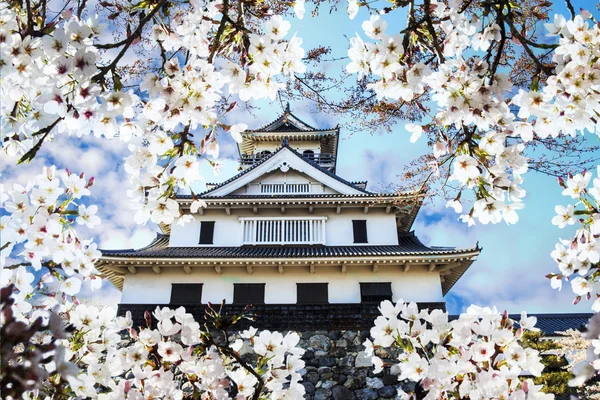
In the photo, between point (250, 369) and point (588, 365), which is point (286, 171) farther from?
point (588, 365)

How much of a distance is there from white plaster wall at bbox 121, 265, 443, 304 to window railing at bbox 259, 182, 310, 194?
3.88 meters

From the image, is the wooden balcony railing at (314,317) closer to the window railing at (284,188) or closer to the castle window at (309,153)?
the window railing at (284,188)

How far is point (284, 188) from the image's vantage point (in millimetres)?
15961

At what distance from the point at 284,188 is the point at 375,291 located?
5407 mm

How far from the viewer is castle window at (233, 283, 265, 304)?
12.4 metres

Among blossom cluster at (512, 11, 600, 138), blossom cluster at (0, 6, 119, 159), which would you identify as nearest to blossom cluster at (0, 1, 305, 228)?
blossom cluster at (0, 6, 119, 159)

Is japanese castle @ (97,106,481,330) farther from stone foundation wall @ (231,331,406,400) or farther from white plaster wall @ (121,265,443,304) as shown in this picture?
stone foundation wall @ (231,331,406,400)

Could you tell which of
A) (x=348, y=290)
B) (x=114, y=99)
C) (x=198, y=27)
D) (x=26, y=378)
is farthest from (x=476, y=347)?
(x=348, y=290)

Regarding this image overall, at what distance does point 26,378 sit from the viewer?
1089mm

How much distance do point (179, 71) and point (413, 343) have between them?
1.98 metres

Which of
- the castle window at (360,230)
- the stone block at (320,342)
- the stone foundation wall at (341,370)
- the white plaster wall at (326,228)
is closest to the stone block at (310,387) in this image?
the stone foundation wall at (341,370)

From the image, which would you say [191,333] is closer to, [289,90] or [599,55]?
[289,90]

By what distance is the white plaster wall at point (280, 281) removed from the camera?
12438 millimetres

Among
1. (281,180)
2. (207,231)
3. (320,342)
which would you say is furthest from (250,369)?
(281,180)
